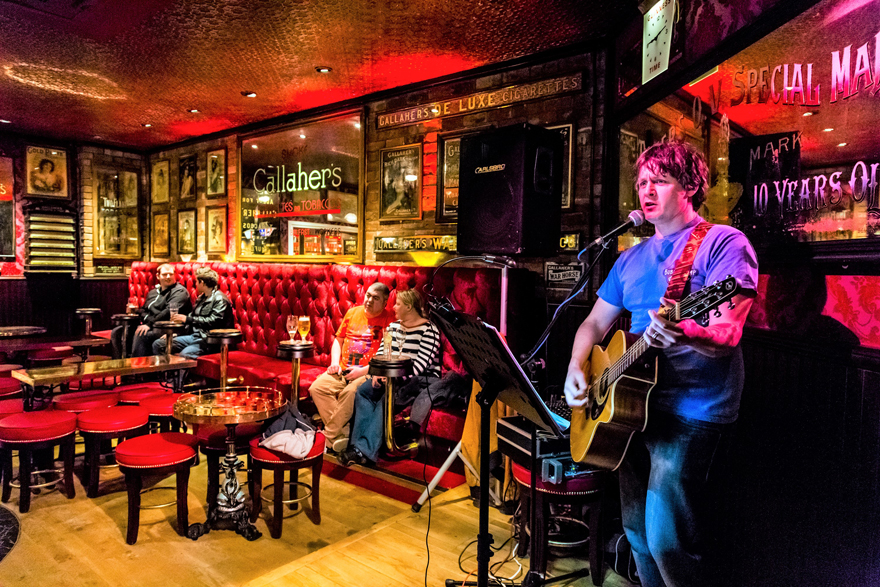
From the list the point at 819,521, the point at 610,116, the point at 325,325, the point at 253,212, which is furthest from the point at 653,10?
the point at 253,212

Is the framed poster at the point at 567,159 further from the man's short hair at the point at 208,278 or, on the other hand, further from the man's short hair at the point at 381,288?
the man's short hair at the point at 208,278

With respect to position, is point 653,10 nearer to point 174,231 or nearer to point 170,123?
point 170,123

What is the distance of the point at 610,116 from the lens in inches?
141

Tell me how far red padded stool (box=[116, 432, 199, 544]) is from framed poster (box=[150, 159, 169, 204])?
5.64 metres

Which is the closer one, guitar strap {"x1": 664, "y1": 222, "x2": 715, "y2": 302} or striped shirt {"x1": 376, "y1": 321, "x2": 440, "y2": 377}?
guitar strap {"x1": 664, "y1": 222, "x2": 715, "y2": 302}

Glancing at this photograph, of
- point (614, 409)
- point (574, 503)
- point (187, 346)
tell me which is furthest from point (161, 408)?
point (614, 409)

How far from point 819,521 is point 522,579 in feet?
3.96

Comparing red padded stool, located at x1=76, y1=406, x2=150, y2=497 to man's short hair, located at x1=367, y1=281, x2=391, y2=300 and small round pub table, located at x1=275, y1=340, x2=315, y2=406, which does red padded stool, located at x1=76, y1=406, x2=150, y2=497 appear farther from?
man's short hair, located at x1=367, y1=281, x2=391, y2=300

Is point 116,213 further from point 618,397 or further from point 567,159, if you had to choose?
point 618,397

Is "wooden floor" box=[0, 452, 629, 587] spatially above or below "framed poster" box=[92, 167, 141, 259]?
below

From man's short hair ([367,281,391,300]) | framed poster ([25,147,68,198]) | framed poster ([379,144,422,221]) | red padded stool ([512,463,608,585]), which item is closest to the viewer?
red padded stool ([512,463,608,585])

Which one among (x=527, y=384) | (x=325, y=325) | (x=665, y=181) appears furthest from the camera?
(x=325, y=325)

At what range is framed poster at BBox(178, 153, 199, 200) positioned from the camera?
718cm

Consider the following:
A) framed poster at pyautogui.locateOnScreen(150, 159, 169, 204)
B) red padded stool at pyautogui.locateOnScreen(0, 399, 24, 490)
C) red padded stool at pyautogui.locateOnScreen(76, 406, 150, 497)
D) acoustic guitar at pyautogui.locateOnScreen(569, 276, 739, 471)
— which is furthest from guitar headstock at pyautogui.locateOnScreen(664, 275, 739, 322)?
framed poster at pyautogui.locateOnScreen(150, 159, 169, 204)
